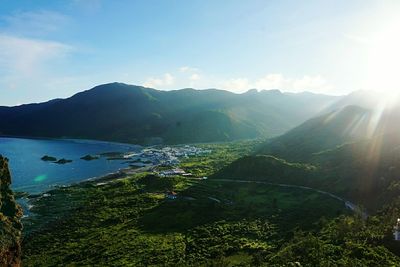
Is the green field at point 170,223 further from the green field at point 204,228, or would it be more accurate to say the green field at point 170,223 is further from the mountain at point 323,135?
the mountain at point 323,135

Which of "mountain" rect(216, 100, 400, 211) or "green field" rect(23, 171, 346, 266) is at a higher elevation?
"mountain" rect(216, 100, 400, 211)

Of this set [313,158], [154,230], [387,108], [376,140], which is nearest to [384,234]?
[154,230]

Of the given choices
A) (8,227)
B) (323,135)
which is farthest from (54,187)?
(323,135)

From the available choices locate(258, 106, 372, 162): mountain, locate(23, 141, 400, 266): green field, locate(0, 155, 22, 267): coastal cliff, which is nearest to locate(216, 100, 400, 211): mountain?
locate(258, 106, 372, 162): mountain

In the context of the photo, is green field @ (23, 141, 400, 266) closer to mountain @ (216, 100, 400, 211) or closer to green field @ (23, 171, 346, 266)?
green field @ (23, 171, 346, 266)

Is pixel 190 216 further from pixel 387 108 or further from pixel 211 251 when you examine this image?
pixel 387 108

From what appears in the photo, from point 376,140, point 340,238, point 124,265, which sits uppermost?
point 376,140

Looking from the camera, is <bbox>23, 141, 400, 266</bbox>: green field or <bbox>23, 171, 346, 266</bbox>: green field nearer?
<bbox>23, 141, 400, 266</bbox>: green field

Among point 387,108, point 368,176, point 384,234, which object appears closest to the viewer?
point 384,234

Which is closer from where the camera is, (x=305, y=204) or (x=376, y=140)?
(x=305, y=204)
